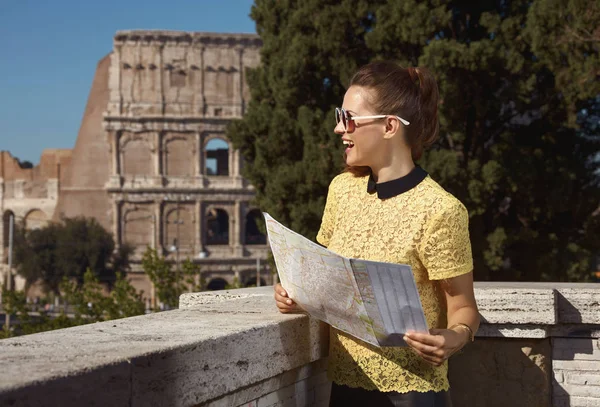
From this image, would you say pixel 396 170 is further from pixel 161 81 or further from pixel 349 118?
pixel 161 81

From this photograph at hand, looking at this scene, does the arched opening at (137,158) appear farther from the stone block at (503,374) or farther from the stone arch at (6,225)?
the stone block at (503,374)

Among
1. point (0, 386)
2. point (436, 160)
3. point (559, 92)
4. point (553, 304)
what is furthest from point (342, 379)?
point (559, 92)

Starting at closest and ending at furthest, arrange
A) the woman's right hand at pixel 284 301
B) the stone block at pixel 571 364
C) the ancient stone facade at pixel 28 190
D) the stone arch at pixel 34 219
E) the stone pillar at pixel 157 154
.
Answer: the woman's right hand at pixel 284 301, the stone block at pixel 571 364, the stone pillar at pixel 157 154, the ancient stone facade at pixel 28 190, the stone arch at pixel 34 219

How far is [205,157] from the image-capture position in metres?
41.7

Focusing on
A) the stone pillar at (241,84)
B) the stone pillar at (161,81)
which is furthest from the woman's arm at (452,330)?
the stone pillar at (161,81)

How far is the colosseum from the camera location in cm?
4047

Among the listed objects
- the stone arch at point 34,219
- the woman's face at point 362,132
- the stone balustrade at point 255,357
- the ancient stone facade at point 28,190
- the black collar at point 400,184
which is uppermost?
the ancient stone facade at point 28,190

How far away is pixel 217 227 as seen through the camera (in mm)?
44375

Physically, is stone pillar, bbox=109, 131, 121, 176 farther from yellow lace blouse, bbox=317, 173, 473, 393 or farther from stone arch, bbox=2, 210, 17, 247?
yellow lace blouse, bbox=317, 173, 473, 393

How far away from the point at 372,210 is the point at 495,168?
34.5ft

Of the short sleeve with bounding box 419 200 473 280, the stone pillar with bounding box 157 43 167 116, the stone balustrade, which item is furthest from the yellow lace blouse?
the stone pillar with bounding box 157 43 167 116

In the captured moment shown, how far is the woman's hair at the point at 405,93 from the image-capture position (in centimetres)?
225

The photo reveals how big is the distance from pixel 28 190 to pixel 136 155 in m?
7.08

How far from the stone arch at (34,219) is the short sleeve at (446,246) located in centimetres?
4386
